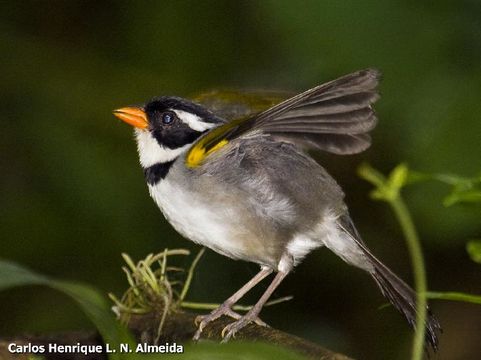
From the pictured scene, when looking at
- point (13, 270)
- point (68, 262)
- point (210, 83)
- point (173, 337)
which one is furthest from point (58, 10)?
point (13, 270)

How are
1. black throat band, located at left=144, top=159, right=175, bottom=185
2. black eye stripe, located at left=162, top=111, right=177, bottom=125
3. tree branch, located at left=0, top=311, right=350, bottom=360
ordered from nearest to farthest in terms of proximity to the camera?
1. tree branch, located at left=0, top=311, right=350, bottom=360
2. black throat band, located at left=144, top=159, right=175, bottom=185
3. black eye stripe, located at left=162, top=111, right=177, bottom=125

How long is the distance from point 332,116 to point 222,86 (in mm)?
3400

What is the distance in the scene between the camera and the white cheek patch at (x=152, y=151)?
14.7 feet

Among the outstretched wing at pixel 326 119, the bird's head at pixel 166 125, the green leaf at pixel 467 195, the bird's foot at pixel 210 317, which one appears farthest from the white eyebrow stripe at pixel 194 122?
the green leaf at pixel 467 195

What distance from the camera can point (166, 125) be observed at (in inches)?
181

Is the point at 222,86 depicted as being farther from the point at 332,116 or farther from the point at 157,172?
the point at 332,116

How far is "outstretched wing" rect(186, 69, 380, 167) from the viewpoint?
3.45 metres

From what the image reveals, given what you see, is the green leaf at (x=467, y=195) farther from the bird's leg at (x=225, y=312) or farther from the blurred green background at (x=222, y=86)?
the blurred green background at (x=222, y=86)

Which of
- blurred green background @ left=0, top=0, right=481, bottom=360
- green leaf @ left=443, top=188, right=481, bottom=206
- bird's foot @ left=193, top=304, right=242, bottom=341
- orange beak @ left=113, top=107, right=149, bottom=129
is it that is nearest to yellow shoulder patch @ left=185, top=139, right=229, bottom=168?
orange beak @ left=113, top=107, right=149, bottom=129

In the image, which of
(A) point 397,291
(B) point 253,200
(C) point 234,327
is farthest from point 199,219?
(A) point 397,291

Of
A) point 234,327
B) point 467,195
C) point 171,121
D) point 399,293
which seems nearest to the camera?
point 467,195

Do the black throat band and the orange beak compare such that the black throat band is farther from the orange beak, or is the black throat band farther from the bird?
the orange beak

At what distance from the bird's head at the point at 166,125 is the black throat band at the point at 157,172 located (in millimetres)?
37

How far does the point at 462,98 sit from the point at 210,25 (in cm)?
204
